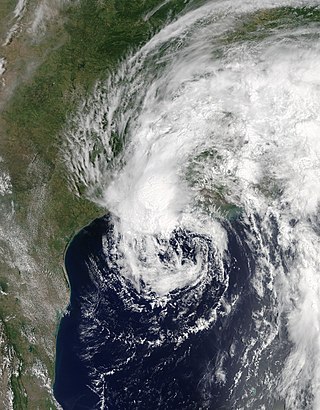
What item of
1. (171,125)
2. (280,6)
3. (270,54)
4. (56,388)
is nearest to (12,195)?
(171,125)

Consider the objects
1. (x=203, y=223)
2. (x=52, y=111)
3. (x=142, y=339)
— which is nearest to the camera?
(x=52, y=111)

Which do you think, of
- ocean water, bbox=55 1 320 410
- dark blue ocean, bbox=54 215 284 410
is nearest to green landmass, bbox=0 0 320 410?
ocean water, bbox=55 1 320 410

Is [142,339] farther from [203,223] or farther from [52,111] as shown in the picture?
[52,111]

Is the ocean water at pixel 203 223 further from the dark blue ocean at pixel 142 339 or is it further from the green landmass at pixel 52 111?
the green landmass at pixel 52 111

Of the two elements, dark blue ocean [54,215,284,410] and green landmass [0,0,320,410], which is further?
dark blue ocean [54,215,284,410]

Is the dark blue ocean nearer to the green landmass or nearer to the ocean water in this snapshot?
the ocean water

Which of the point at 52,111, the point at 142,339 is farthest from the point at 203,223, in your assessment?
the point at 52,111

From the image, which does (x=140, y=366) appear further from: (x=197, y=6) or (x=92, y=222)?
(x=197, y=6)
